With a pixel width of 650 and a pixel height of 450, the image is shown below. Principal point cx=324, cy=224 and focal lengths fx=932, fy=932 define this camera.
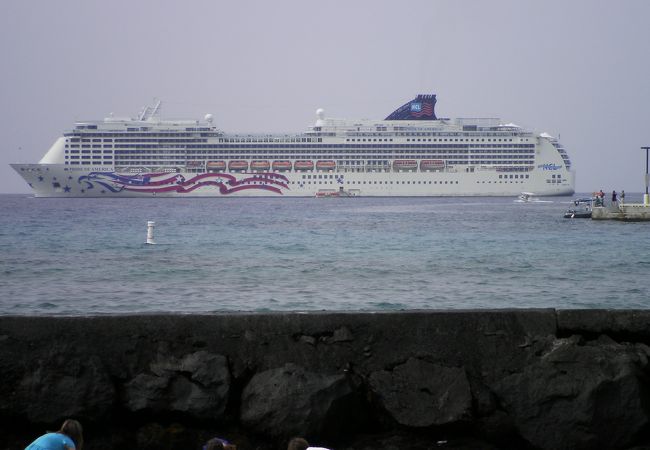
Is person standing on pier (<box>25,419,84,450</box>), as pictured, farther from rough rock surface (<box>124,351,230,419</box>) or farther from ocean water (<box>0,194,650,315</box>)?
ocean water (<box>0,194,650,315</box>)

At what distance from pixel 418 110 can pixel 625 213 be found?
4961cm

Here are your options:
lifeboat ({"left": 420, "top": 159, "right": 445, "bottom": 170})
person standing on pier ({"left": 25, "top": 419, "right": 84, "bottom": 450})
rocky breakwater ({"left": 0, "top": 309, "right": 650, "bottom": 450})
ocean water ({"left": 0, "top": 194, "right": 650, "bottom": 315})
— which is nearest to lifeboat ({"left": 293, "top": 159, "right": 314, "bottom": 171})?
lifeboat ({"left": 420, "top": 159, "right": 445, "bottom": 170})

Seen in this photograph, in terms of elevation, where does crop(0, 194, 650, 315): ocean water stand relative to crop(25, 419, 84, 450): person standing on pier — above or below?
below

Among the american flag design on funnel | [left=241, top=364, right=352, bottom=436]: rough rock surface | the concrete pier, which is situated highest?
the american flag design on funnel

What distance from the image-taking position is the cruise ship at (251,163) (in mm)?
74875

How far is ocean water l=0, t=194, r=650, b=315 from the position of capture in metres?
11.9

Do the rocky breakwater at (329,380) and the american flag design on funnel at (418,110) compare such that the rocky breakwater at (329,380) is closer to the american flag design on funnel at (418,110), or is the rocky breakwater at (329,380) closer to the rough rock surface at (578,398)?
the rough rock surface at (578,398)

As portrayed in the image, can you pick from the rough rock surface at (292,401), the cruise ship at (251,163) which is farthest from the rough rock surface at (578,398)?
the cruise ship at (251,163)

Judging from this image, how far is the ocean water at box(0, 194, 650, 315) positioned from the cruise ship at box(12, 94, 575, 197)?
45364 millimetres

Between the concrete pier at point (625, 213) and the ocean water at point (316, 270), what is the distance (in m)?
4.91

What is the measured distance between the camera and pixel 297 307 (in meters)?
11.4

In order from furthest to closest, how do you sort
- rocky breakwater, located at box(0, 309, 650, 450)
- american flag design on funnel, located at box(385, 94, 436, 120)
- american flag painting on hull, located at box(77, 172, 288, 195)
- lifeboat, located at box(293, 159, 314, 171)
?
american flag design on funnel, located at box(385, 94, 436, 120) < lifeboat, located at box(293, 159, 314, 171) < american flag painting on hull, located at box(77, 172, 288, 195) < rocky breakwater, located at box(0, 309, 650, 450)

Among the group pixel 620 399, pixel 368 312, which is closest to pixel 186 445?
pixel 368 312

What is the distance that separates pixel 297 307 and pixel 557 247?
12678 mm
